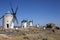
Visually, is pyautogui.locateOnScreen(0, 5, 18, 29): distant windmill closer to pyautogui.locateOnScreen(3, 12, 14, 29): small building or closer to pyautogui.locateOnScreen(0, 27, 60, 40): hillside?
pyautogui.locateOnScreen(3, 12, 14, 29): small building

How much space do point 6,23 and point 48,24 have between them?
33.1 meters

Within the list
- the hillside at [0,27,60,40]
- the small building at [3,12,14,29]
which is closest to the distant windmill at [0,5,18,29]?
the small building at [3,12,14,29]

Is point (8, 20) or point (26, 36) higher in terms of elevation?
point (8, 20)

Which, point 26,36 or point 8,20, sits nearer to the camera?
point 26,36

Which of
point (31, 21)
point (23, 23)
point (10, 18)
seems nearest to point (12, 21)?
point (10, 18)

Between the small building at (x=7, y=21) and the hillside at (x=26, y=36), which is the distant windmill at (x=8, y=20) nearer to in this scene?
the small building at (x=7, y=21)

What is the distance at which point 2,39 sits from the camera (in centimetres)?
1894

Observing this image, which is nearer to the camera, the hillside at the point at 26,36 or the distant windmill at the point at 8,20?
the hillside at the point at 26,36

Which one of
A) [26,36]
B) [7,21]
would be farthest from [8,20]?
[26,36]

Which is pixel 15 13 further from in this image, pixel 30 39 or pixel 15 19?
pixel 30 39

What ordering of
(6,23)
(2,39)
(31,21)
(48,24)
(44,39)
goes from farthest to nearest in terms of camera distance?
(31,21), (48,24), (6,23), (44,39), (2,39)

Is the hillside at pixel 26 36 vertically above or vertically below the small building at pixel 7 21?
below

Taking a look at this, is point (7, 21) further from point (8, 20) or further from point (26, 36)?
point (26, 36)

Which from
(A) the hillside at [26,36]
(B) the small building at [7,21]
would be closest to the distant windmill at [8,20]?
→ (B) the small building at [7,21]
